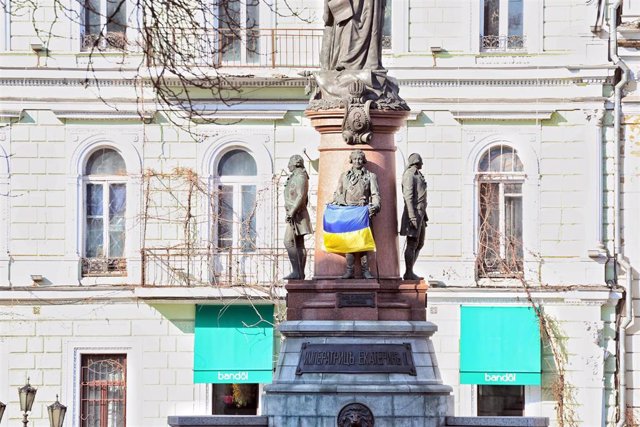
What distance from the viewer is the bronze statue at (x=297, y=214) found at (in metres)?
39.5

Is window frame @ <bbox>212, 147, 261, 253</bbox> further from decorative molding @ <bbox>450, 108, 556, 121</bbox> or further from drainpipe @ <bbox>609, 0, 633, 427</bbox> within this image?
drainpipe @ <bbox>609, 0, 633, 427</bbox>

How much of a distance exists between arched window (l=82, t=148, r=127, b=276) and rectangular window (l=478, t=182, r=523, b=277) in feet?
21.7

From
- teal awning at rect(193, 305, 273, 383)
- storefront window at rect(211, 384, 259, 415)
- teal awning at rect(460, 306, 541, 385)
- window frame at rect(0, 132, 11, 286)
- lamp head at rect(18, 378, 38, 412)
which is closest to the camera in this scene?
lamp head at rect(18, 378, 38, 412)

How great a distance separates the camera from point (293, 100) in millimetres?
53906

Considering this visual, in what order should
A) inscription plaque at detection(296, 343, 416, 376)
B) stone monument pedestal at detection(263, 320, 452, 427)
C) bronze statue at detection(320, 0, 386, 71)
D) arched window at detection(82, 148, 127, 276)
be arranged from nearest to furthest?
stone monument pedestal at detection(263, 320, 452, 427), inscription plaque at detection(296, 343, 416, 376), bronze statue at detection(320, 0, 386, 71), arched window at detection(82, 148, 127, 276)

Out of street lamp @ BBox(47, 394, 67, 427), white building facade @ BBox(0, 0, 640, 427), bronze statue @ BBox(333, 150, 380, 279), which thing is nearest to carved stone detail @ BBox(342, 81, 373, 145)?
bronze statue @ BBox(333, 150, 380, 279)

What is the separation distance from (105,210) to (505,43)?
7983 millimetres

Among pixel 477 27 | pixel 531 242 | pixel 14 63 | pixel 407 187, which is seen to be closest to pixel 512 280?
pixel 531 242

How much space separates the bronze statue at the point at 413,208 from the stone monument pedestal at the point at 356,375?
1.23 meters

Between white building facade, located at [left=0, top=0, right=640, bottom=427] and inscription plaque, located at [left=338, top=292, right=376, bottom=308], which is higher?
white building facade, located at [left=0, top=0, right=640, bottom=427]

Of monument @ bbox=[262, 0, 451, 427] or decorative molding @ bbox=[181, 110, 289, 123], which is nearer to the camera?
monument @ bbox=[262, 0, 451, 427]

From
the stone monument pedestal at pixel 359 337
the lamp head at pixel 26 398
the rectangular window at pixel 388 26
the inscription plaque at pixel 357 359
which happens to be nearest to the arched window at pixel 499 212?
the rectangular window at pixel 388 26

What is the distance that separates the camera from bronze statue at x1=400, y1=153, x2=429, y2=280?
129 feet

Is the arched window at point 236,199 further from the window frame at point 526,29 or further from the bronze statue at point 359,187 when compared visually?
the bronze statue at point 359,187
